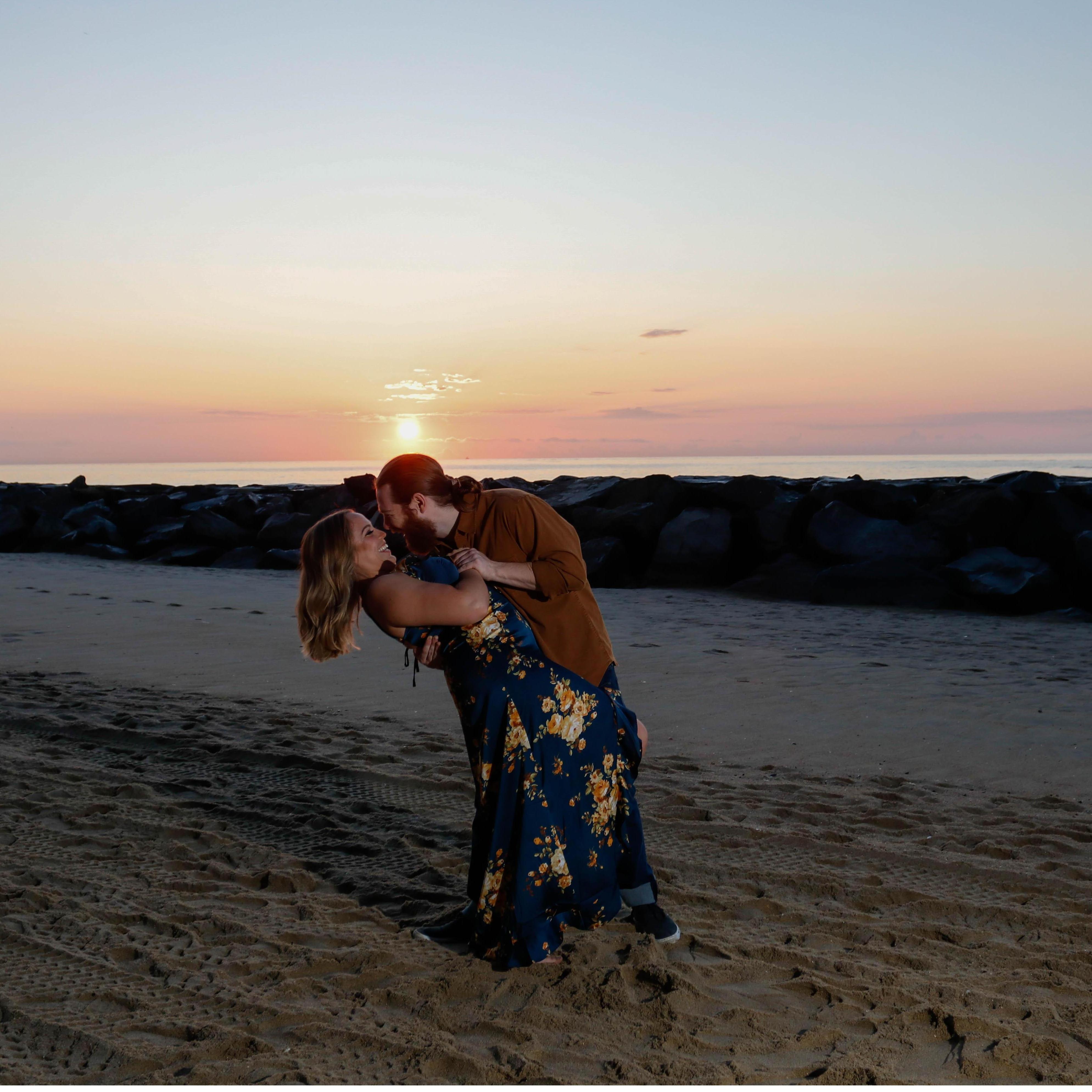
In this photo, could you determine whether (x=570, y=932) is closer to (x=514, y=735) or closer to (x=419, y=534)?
(x=514, y=735)

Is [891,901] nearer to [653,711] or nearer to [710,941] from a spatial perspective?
[710,941]

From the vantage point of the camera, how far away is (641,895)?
146 inches

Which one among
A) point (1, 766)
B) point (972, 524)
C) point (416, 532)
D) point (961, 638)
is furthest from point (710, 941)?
point (972, 524)

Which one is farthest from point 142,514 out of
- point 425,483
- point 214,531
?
point 425,483

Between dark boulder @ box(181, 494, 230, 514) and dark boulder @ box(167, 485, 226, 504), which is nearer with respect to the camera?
dark boulder @ box(181, 494, 230, 514)

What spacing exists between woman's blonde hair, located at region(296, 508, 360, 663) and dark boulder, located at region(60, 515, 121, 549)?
17999 mm

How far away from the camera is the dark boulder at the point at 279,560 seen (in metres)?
16.9

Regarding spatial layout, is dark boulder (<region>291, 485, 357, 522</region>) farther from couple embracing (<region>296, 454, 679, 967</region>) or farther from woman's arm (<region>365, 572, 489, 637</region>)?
woman's arm (<region>365, 572, 489, 637</region>)

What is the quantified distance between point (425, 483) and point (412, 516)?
0.43ft

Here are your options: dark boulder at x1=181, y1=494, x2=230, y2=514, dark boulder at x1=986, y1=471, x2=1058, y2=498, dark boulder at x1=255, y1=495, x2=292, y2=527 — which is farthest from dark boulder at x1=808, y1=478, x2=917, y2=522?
dark boulder at x1=181, y1=494, x2=230, y2=514

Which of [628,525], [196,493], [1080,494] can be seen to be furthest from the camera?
[196,493]

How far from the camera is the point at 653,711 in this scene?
7523 mm

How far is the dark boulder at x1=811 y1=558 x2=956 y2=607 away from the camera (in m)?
12.6

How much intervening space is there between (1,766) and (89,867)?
1.82 meters
